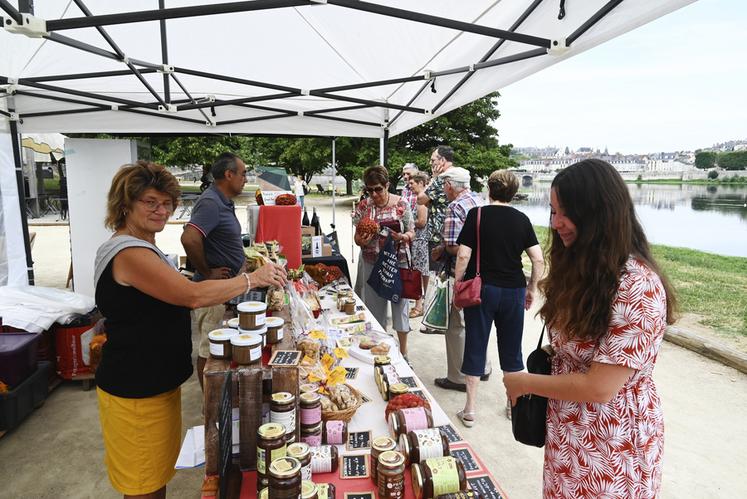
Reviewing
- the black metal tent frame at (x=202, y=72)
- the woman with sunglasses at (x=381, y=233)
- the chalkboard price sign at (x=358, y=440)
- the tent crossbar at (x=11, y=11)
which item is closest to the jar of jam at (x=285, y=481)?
the chalkboard price sign at (x=358, y=440)

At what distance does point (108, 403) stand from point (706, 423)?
3977 millimetres

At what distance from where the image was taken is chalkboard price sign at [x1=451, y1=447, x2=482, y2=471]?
1.49 meters

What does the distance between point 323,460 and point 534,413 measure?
72cm

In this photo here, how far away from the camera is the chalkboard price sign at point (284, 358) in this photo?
55.6 inches

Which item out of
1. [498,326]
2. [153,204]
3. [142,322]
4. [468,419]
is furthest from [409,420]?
[468,419]

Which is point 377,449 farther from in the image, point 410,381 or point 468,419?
point 468,419

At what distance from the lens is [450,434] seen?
170cm

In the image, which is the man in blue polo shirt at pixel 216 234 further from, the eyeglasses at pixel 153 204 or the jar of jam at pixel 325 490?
the jar of jam at pixel 325 490

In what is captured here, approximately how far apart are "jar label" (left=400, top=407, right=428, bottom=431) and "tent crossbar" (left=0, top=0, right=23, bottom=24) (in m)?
2.61

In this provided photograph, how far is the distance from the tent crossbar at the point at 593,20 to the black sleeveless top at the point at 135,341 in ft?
7.75

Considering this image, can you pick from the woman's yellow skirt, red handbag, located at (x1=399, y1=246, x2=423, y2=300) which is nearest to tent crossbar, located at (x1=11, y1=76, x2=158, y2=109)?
red handbag, located at (x1=399, y1=246, x2=423, y2=300)

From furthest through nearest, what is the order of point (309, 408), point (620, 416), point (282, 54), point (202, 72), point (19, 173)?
point (19, 173) → point (282, 54) → point (202, 72) → point (309, 408) → point (620, 416)

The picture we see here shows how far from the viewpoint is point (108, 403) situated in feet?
5.76

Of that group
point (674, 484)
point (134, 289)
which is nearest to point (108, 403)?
point (134, 289)
